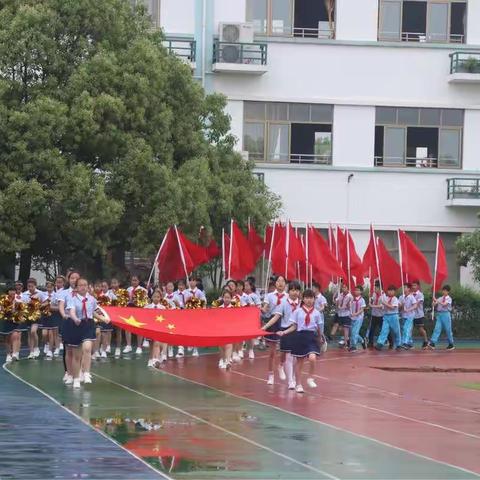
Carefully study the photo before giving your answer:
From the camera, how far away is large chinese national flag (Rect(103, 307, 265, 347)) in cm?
2331

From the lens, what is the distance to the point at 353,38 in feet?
142

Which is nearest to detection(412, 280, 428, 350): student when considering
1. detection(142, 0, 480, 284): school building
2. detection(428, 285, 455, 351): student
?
detection(428, 285, 455, 351): student

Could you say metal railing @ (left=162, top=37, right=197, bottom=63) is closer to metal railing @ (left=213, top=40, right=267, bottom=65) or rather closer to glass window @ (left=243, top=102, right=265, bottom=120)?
metal railing @ (left=213, top=40, right=267, bottom=65)

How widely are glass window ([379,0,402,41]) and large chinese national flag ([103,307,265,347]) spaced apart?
21.6 meters

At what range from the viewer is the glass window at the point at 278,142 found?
42969mm

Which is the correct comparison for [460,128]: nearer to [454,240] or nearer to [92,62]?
[454,240]

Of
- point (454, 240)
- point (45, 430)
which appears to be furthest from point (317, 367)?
point (454, 240)

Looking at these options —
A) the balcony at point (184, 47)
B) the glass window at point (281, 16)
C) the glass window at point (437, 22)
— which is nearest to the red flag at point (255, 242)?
the balcony at point (184, 47)

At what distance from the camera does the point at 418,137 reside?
143 ft

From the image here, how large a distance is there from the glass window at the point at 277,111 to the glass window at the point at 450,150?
542 centimetres

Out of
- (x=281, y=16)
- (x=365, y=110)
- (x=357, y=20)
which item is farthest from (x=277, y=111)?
(x=357, y=20)

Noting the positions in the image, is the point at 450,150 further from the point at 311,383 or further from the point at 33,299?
the point at 311,383

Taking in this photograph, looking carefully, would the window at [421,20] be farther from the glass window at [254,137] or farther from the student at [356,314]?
the student at [356,314]

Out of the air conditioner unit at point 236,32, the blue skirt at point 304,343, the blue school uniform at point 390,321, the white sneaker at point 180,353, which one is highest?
the air conditioner unit at point 236,32
